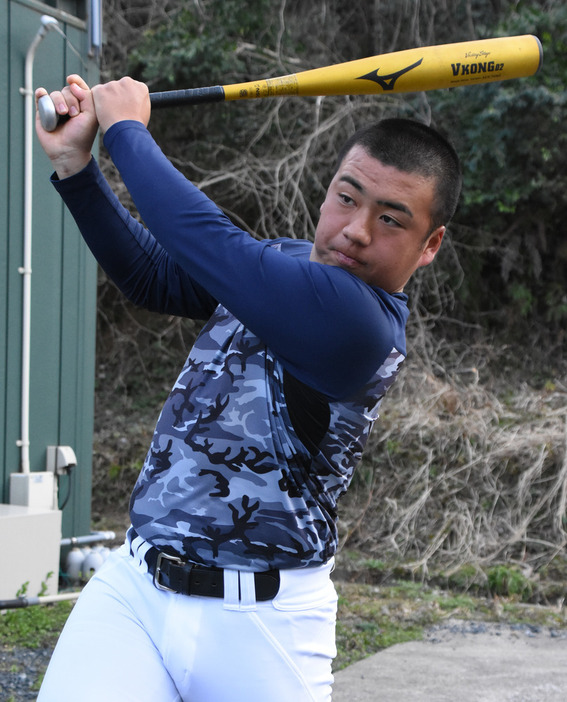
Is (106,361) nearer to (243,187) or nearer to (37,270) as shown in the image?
(243,187)

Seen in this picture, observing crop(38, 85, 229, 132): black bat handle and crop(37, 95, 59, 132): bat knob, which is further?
crop(38, 85, 229, 132): black bat handle

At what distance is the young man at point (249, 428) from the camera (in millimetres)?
1660

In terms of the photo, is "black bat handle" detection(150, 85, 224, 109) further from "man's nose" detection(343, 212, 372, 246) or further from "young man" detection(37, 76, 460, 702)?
"man's nose" detection(343, 212, 372, 246)

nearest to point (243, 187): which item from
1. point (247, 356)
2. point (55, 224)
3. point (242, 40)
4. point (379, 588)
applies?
point (242, 40)

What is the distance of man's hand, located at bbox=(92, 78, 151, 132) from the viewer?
1744mm

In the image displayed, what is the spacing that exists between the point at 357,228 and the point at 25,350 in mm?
3910

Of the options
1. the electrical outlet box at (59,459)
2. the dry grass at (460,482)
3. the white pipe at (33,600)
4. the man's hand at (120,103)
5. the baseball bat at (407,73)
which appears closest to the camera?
the man's hand at (120,103)

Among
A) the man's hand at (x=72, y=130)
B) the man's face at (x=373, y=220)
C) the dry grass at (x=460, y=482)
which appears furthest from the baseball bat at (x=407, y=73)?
the dry grass at (x=460, y=482)

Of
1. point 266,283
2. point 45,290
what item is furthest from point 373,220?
point 45,290

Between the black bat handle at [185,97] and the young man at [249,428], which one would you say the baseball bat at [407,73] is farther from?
the young man at [249,428]

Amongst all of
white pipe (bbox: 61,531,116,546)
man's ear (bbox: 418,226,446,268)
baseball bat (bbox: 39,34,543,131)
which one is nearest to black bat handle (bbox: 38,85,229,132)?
baseball bat (bbox: 39,34,543,131)

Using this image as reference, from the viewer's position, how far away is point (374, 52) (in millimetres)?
9352

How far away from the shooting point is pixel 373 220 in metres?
1.80

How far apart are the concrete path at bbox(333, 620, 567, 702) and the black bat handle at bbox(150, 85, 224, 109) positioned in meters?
2.66
